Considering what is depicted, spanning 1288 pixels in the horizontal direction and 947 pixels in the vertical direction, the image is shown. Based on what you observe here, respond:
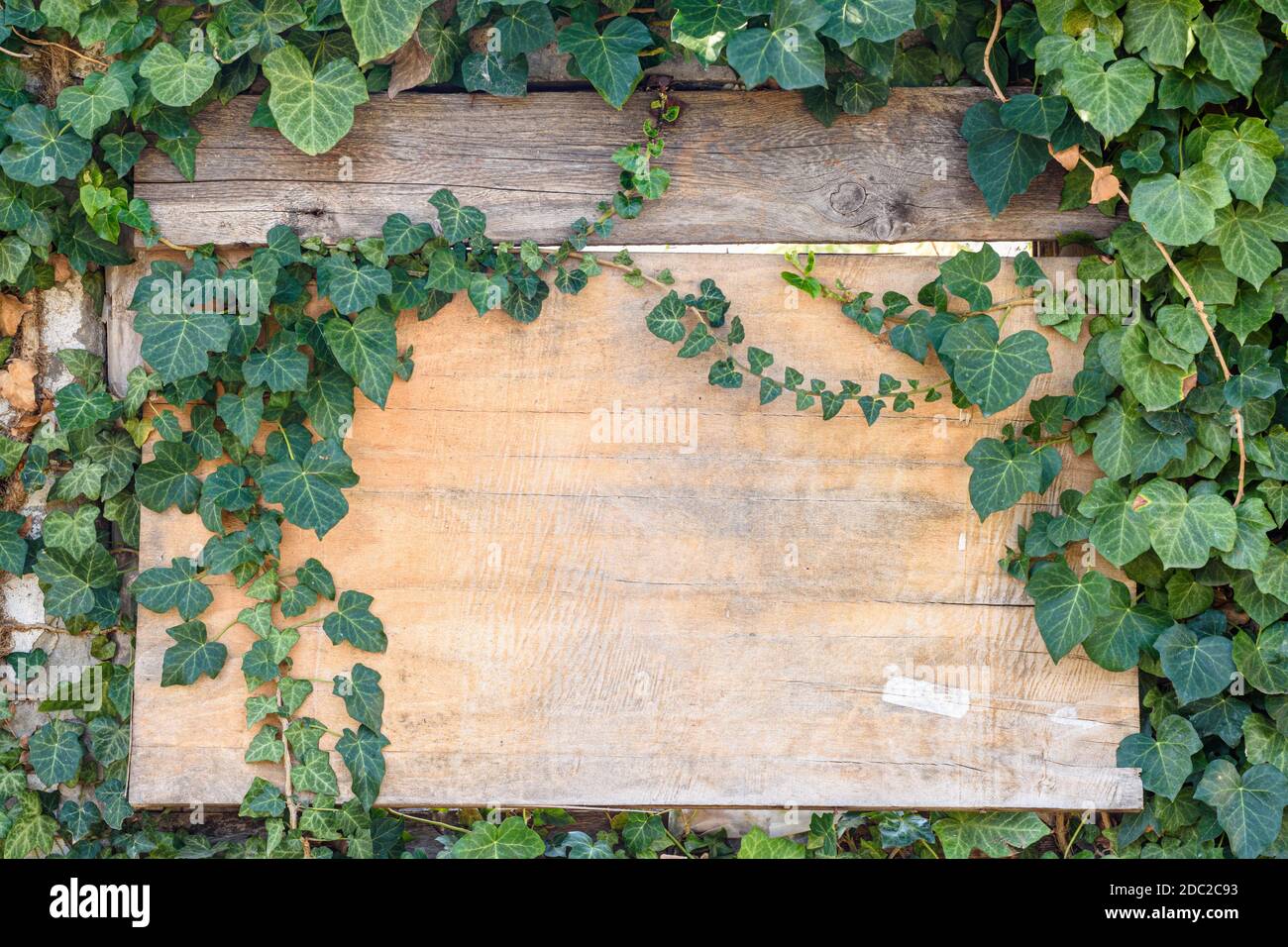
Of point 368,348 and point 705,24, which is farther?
point 368,348

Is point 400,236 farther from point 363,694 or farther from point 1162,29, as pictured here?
point 1162,29

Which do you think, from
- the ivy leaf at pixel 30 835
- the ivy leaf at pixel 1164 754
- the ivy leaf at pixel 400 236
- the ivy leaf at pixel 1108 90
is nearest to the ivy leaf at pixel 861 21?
the ivy leaf at pixel 1108 90

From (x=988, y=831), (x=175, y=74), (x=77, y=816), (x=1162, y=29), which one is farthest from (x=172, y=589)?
(x=1162, y=29)

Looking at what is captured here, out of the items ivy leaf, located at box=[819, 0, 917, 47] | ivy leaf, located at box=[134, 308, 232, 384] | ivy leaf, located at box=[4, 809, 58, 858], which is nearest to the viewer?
ivy leaf, located at box=[819, 0, 917, 47]

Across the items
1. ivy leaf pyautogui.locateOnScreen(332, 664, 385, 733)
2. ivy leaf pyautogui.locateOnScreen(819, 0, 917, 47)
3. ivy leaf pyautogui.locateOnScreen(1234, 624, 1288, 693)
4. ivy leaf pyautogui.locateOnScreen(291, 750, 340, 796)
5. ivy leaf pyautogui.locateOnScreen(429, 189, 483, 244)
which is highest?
ivy leaf pyautogui.locateOnScreen(819, 0, 917, 47)

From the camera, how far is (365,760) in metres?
2.08

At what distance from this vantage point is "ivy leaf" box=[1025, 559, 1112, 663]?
2.04 metres

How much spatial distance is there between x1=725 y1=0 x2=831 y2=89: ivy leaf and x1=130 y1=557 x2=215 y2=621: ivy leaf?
4.57 ft

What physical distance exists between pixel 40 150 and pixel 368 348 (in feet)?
2.29

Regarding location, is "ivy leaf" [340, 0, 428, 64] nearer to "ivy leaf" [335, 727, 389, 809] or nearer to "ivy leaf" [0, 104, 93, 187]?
"ivy leaf" [0, 104, 93, 187]

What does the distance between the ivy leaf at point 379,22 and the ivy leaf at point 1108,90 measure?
115 centimetres

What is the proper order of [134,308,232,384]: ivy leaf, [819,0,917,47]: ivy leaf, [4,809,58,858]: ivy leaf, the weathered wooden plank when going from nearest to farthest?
[819,0,917,47]: ivy leaf
[134,308,232,384]: ivy leaf
the weathered wooden plank
[4,809,58,858]: ivy leaf

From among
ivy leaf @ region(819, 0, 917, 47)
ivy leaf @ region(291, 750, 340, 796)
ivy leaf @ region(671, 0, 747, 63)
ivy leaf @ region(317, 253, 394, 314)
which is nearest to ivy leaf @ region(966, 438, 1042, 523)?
ivy leaf @ region(819, 0, 917, 47)

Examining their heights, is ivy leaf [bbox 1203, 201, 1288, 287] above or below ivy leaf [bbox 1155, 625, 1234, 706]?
above
